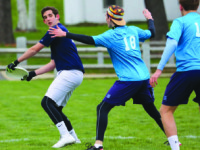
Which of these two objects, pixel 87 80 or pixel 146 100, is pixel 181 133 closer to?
pixel 146 100

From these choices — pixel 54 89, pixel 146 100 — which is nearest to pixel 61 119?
pixel 54 89

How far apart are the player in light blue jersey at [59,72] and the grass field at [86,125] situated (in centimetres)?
34

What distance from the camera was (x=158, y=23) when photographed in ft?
70.0

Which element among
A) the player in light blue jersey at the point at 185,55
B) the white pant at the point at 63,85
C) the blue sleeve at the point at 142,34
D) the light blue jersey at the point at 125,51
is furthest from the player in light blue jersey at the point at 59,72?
the player in light blue jersey at the point at 185,55

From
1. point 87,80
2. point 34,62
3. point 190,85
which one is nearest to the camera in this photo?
point 190,85

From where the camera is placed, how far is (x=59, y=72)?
7090 millimetres

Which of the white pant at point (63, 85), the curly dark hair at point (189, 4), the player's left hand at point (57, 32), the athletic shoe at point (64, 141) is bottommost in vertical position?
the athletic shoe at point (64, 141)

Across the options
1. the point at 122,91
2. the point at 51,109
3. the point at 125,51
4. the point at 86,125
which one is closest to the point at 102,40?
the point at 125,51

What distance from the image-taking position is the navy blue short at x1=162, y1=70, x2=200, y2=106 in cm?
588

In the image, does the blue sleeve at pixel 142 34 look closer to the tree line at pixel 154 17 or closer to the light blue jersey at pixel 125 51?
the light blue jersey at pixel 125 51

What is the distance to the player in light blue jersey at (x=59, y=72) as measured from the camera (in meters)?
6.87

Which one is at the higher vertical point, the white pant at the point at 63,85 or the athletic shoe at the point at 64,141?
the white pant at the point at 63,85

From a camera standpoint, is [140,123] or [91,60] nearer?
[140,123]

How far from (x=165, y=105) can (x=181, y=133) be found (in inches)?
85.8
